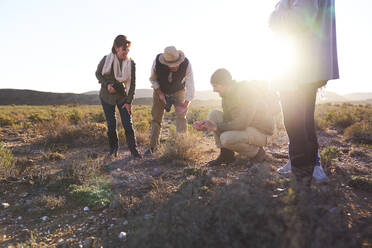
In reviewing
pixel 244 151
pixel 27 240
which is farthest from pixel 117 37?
pixel 27 240

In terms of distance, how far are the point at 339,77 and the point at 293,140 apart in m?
0.74

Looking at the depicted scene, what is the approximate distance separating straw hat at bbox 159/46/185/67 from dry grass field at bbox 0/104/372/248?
1.33m

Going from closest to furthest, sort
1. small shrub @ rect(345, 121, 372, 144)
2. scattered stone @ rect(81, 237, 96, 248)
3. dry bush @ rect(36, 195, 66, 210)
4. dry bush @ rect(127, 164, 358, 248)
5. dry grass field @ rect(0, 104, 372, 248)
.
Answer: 1. dry bush @ rect(127, 164, 358, 248)
2. dry grass field @ rect(0, 104, 372, 248)
3. scattered stone @ rect(81, 237, 96, 248)
4. dry bush @ rect(36, 195, 66, 210)
5. small shrub @ rect(345, 121, 372, 144)

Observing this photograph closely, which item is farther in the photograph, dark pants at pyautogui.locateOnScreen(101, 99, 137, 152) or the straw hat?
dark pants at pyautogui.locateOnScreen(101, 99, 137, 152)

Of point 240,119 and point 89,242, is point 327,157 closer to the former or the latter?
point 240,119

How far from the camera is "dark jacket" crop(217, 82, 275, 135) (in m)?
3.25

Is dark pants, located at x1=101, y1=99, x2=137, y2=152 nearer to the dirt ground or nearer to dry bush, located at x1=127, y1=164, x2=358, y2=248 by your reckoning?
the dirt ground

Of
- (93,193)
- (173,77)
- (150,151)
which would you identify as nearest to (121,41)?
(173,77)

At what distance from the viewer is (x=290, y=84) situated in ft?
7.27

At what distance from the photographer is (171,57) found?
13.2 feet

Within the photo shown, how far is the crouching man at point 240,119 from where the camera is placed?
3262mm

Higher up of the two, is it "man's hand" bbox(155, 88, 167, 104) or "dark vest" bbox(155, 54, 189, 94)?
"dark vest" bbox(155, 54, 189, 94)

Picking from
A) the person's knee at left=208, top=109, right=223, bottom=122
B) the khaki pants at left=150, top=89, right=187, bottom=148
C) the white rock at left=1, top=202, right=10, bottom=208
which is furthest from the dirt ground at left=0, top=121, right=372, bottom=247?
the person's knee at left=208, top=109, right=223, bottom=122

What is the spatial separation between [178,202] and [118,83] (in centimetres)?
300
